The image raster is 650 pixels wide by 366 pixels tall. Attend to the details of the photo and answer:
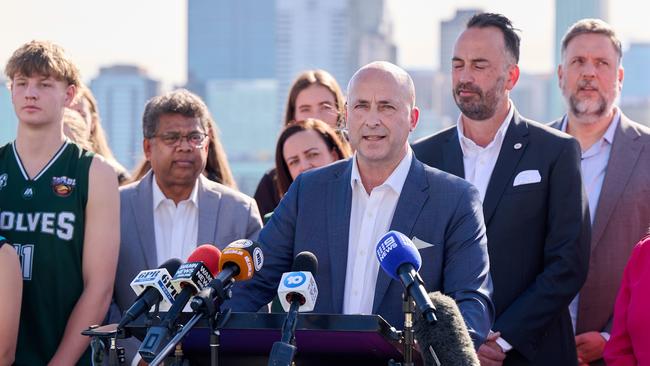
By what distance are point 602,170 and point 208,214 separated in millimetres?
2010

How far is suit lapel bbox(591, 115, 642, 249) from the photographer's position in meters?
6.54

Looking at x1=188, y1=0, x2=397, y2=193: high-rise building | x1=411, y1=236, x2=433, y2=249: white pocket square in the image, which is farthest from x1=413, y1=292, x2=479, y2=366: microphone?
x1=188, y1=0, x2=397, y2=193: high-rise building

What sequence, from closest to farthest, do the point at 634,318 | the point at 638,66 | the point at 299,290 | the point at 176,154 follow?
the point at 299,290, the point at 634,318, the point at 176,154, the point at 638,66

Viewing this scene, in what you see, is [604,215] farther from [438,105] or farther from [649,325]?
[438,105]

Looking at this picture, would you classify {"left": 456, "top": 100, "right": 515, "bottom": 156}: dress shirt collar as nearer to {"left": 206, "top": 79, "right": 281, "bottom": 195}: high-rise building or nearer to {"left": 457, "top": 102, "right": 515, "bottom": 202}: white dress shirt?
{"left": 457, "top": 102, "right": 515, "bottom": 202}: white dress shirt

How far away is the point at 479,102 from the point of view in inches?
243

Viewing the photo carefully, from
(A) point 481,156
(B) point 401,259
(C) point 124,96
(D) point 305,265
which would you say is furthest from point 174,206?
(C) point 124,96

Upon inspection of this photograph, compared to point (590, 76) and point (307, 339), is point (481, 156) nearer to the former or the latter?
point (590, 76)

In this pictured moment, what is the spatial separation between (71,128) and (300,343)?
3.86 m

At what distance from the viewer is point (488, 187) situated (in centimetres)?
604

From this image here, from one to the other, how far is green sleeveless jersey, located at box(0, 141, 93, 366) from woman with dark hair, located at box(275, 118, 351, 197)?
58.2 inches

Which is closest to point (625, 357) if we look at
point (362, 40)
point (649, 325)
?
point (649, 325)

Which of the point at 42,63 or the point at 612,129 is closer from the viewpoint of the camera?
the point at 42,63

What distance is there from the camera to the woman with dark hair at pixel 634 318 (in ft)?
17.1
